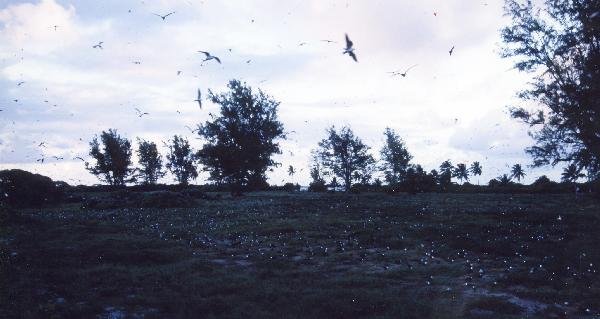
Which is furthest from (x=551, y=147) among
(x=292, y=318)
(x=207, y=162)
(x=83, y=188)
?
(x=83, y=188)

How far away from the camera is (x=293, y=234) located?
745 inches

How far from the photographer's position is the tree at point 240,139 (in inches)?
2247

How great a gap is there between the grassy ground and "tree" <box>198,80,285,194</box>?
36.6 meters

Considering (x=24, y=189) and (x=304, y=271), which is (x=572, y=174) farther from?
(x=24, y=189)

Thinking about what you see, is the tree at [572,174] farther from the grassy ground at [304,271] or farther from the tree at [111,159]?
the tree at [111,159]

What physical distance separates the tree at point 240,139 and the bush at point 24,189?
2027cm

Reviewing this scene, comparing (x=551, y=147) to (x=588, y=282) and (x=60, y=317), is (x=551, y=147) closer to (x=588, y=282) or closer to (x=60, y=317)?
(x=588, y=282)

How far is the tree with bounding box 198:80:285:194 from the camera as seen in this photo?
57062 mm

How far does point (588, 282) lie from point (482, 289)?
8.68 ft

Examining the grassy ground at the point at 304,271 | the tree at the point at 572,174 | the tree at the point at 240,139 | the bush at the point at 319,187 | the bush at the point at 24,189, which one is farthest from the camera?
the bush at the point at 319,187

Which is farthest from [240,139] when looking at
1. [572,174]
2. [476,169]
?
[476,169]

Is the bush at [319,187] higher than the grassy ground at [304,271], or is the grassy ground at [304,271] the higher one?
the bush at [319,187]

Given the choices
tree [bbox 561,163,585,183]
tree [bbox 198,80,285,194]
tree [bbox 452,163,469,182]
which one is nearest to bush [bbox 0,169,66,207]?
tree [bbox 198,80,285,194]

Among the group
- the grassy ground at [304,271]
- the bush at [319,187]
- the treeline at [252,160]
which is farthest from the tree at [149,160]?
the grassy ground at [304,271]
